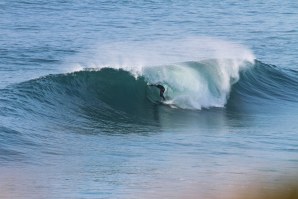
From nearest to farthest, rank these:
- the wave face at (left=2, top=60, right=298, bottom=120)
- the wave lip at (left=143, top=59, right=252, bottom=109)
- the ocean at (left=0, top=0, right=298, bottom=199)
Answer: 1. the ocean at (left=0, top=0, right=298, bottom=199)
2. the wave face at (left=2, top=60, right=298, bottom=120)
3. the wave lip at (left=143, top=59, right=252, bottom=109)

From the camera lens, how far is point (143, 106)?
23.4m

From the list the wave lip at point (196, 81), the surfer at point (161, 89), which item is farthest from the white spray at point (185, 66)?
the surfer at point (161, 89)

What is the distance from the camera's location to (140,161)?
15992 mm

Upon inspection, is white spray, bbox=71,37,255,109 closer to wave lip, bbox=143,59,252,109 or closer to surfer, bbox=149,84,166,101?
wave lip, bbox=143,59,252,109

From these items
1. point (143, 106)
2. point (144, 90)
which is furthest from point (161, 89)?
point (143, 106)

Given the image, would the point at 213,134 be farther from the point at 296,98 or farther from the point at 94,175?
the point at 296,98

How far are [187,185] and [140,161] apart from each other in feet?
6.96

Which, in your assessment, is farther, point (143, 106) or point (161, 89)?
point (161, 89)

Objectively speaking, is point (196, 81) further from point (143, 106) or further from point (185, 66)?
point (143, 106)

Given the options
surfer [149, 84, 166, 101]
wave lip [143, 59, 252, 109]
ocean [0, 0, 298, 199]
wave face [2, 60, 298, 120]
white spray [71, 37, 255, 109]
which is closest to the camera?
ocean [0, 0, 298, 199]

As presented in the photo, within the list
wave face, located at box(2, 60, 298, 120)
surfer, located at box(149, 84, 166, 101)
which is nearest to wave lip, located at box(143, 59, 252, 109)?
wave face, located at box(2, 60, 298, 120)

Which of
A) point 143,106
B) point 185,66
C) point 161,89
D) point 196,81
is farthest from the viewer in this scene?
point 185,66

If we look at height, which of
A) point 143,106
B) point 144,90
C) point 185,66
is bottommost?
point 143,106

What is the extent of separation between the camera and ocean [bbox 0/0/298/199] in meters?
14.5
